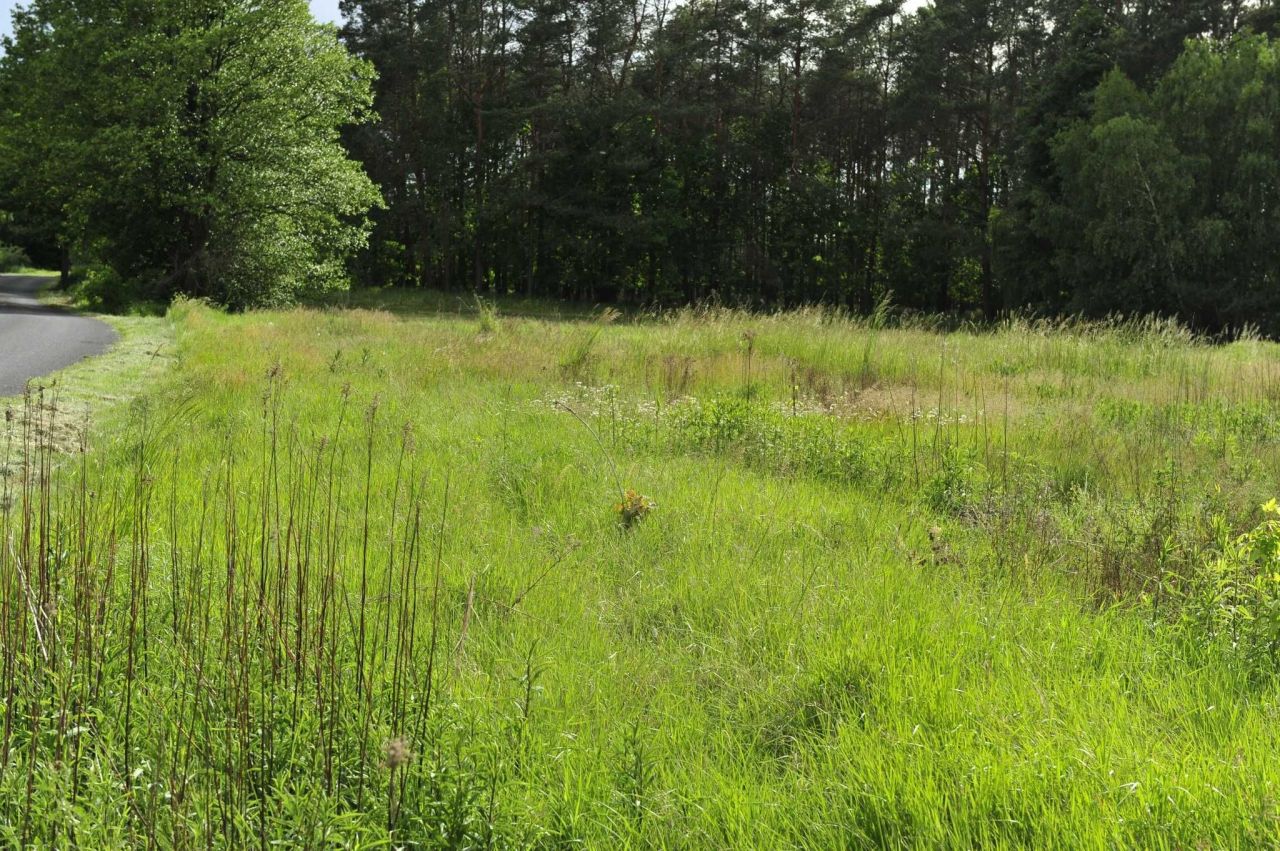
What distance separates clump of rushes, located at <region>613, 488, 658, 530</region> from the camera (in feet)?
17.6

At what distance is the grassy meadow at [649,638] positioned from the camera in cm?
250

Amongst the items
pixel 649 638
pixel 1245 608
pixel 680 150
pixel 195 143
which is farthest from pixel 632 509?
pixel 680 150

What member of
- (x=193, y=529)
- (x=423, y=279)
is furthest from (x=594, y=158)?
(x=193, y=529)

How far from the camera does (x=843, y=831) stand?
2.47m

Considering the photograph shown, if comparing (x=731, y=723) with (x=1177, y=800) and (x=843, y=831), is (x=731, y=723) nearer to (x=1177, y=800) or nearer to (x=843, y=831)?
(x=843, y=831)

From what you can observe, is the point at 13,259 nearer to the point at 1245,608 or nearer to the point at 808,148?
the point at 808,148

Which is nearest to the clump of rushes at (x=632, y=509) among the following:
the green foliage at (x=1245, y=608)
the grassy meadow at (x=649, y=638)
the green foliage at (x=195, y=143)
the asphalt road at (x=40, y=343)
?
the grassy meadow at (x=649, y=638)

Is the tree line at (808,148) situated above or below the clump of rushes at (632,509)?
above

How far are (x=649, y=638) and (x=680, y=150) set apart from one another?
43.7m

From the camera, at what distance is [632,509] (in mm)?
5379

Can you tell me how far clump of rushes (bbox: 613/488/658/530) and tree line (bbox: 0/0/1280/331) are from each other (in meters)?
26.6

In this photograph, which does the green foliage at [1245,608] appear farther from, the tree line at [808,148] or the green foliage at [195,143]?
the tree line at [808,148]

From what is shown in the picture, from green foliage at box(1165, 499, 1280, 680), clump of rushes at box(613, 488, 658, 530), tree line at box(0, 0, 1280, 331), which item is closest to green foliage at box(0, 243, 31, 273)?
tree line at box(0, 0, 1280, 331)

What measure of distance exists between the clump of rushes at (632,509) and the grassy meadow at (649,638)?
18 millimetres
